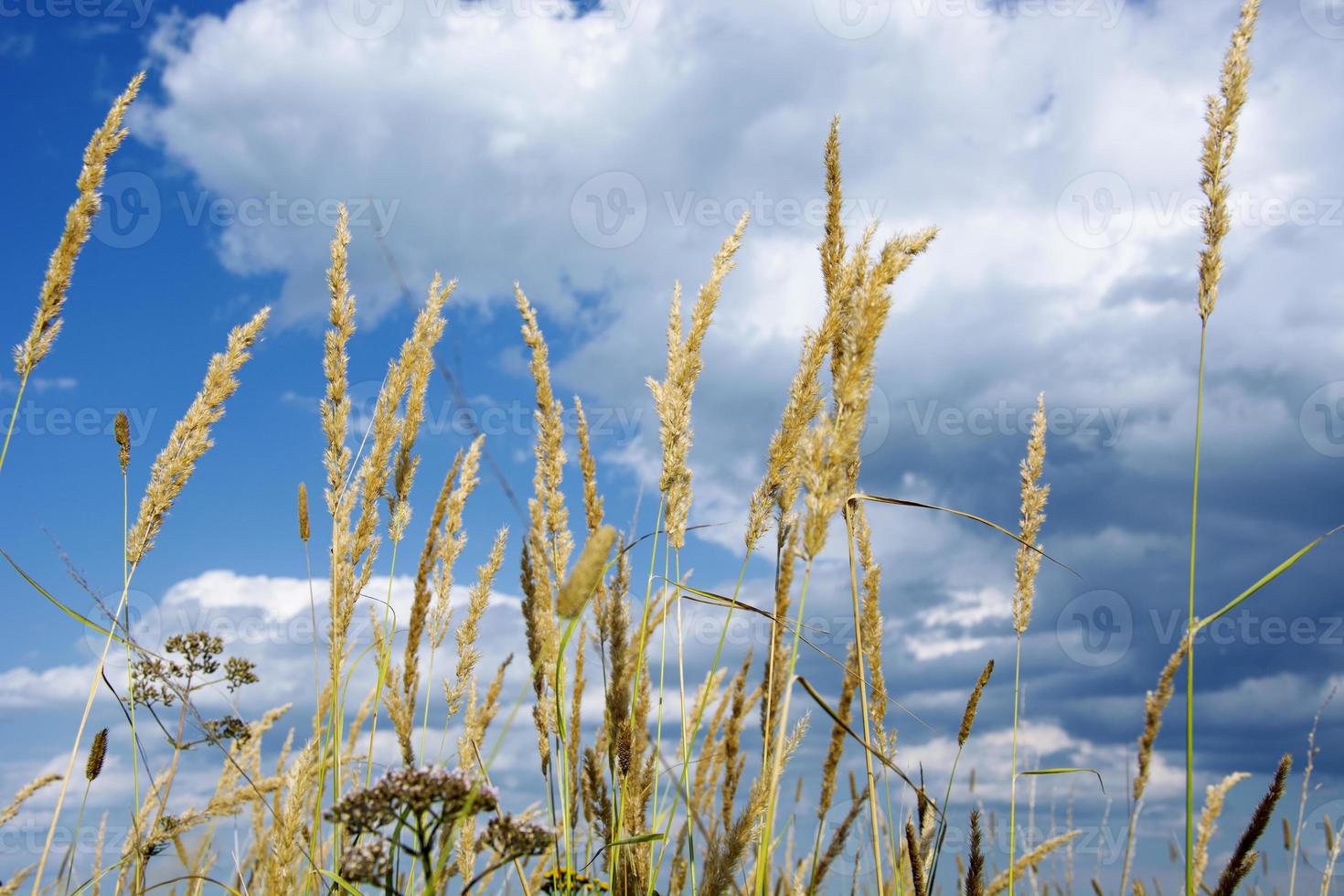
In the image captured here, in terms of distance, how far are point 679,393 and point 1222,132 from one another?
1.64 meters

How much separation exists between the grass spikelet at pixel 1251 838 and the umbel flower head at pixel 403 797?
4.49 ft

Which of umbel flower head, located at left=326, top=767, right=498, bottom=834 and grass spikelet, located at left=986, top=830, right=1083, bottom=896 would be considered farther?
grass spikelet, located at left=986, top=830, right=1083, bottom=896

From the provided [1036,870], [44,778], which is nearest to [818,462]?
[44,778]

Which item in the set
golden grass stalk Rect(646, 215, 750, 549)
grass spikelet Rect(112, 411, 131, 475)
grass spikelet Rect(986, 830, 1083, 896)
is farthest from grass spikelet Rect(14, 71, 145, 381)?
grass spikelet Rect(986, 830, 1083, 896)

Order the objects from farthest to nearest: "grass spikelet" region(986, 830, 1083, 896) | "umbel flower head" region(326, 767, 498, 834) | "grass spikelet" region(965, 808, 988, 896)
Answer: "grass spikelet" region(986, 830, 1083, 896) < "grass spikelet" region(965, 808, 988, 896) < "umbel flower head" region(326, 767, 498, 834)

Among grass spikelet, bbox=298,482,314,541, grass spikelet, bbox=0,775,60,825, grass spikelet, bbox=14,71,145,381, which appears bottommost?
grass spikelet, bbox=0,775,60,825

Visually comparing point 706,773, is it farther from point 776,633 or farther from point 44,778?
point 44,778

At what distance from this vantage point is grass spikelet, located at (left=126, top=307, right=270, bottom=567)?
101 inches

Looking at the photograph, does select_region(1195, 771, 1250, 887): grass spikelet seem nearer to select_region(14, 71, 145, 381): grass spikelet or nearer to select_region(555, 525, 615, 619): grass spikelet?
select_region(555, 525, 615, 619): grass spikelet

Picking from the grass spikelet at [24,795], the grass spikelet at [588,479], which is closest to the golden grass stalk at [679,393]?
the grass spikelet at [588,479]

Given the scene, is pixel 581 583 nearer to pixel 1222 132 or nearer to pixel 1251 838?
pixel 1251 838

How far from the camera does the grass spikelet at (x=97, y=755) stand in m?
2.55

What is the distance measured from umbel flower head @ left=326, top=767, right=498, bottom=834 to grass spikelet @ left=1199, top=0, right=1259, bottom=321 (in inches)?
83.8

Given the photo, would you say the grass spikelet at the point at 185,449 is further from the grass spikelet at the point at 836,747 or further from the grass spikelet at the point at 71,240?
the grass spikelet at the point at 836,747
